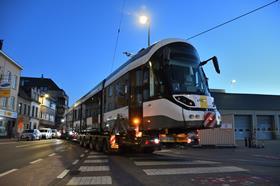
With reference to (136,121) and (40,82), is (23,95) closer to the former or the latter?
(136,121)

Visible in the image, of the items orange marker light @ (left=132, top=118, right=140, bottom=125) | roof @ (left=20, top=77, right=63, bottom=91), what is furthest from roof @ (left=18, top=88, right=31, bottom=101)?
orange marker light @ (left=132, top=118, right=140, bottom=125)

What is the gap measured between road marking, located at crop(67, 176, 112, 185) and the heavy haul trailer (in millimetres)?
2926

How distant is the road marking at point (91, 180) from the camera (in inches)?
271

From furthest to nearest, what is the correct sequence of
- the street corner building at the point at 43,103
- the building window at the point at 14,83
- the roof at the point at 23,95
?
the street corner building at the point at 43,103 → the roof at the point at 23,95 → the building window at the point at 14,83

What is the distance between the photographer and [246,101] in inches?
1673

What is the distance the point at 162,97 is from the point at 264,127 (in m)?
37.8

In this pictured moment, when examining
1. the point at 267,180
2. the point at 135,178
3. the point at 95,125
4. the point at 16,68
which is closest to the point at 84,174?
the point at 135,178

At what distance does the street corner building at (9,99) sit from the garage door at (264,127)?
36.0 meters

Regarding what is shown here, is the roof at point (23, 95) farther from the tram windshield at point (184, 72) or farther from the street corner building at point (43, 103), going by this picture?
the tram windshield at point (184, 72)

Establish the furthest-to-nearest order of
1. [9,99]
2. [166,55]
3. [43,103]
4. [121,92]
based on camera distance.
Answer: [43,103] < [9,99] < [121,92] < [166,55]

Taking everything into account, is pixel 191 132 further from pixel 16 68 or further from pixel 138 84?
pixel 16 68

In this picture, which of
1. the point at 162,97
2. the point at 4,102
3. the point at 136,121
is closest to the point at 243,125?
the point at 136,121

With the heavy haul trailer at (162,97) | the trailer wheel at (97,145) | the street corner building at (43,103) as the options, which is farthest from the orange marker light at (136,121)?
the street corner building at (43,103)

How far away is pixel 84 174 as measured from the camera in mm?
8242
